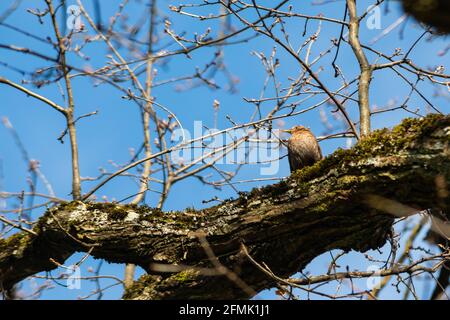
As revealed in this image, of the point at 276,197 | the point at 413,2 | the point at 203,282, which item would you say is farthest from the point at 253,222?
the point at 413,2

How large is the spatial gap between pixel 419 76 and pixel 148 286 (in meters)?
2.92

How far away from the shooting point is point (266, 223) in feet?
12.1

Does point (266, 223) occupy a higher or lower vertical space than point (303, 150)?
lower

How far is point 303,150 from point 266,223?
2489 millimetres

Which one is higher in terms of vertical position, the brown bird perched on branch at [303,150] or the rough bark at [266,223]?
the brown bird perched on branch at [303,150]

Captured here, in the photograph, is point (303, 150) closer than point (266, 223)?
No

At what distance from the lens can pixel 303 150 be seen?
6.07 m

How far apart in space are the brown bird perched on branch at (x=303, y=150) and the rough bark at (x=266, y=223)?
222 cm

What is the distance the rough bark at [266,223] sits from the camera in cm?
335

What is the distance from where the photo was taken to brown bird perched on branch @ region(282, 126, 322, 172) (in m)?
6.03

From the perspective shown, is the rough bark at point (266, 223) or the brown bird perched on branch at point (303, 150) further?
the brown bird perched on branch at point (303, 150)

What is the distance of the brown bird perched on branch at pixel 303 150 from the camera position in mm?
6031
